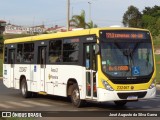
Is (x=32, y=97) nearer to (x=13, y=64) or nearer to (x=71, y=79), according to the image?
(x=13, y=64)

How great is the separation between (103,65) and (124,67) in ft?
2.40

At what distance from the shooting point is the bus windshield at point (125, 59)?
50.4 feet

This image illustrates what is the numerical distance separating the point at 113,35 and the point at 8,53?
9.38 m

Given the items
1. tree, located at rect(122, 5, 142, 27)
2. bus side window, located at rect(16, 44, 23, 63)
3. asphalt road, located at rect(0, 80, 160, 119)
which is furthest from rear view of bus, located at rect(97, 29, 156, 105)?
tree, located at rect(122, 5, 142, 27)

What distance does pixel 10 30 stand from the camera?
5802 inches

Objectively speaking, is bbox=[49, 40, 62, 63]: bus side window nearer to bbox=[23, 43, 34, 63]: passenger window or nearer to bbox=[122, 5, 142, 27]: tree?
bbox=[23, 43, 34, 63]: passenger window

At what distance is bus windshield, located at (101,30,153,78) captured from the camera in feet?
50.4

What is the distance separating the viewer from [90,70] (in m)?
15.8

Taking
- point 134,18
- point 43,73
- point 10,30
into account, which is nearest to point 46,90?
point 43,73

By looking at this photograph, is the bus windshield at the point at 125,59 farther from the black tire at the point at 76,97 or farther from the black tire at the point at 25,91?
the black tire at the point at 25,91

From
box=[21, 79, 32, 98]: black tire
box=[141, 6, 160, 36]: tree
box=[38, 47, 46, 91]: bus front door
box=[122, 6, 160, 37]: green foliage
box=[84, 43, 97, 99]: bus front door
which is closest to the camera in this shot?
box=[84, 43, 97, 99]: bus front door

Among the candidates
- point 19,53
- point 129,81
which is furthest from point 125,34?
point 19,53

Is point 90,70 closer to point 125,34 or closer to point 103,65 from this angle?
point 103,65

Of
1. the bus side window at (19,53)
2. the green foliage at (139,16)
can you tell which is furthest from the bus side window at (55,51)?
the green foliage at (139,16)
